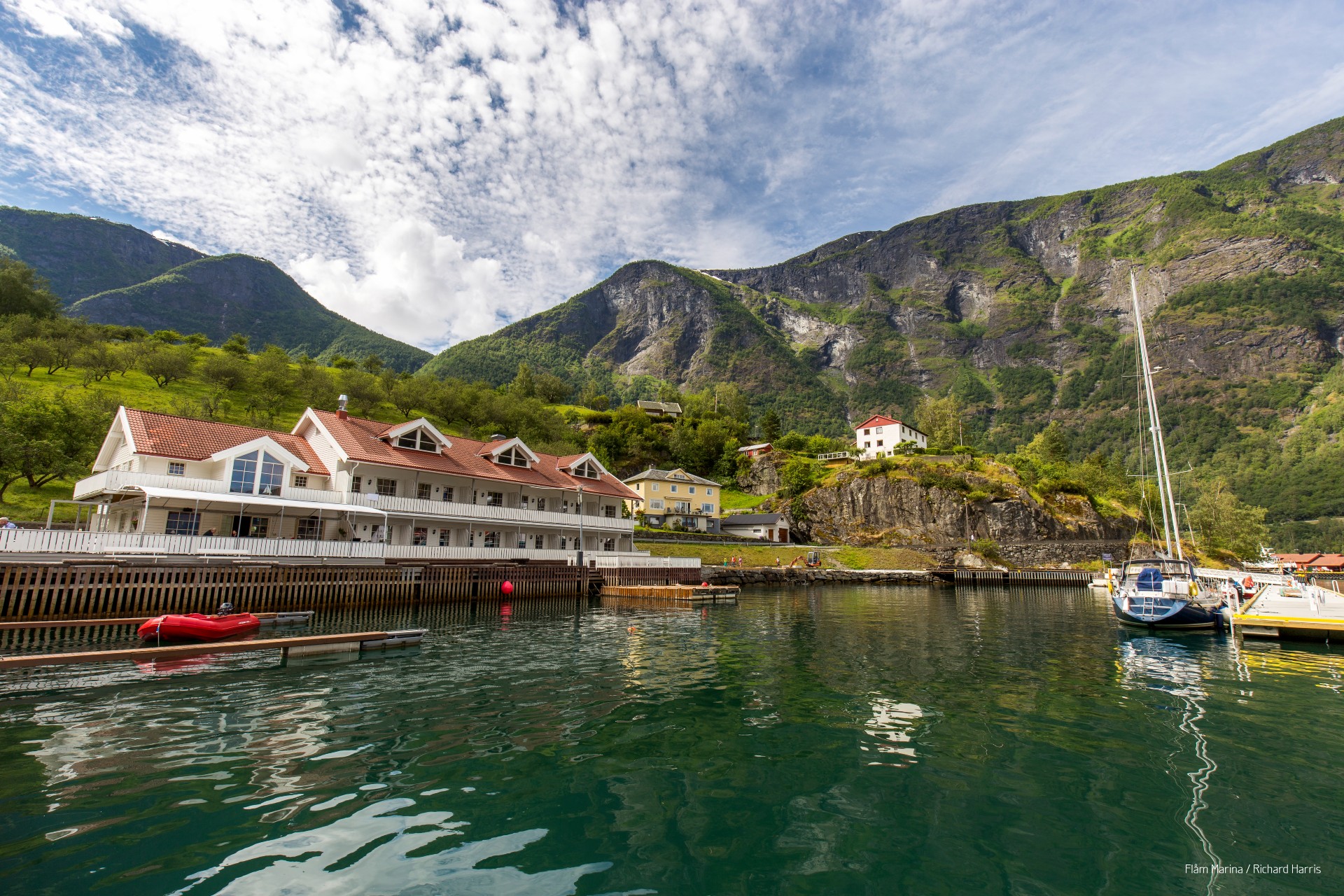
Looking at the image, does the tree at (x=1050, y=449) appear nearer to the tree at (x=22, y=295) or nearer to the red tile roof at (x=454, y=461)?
the red tile roof at (x=454, y=461)

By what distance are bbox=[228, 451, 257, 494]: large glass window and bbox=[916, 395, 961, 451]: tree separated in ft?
314

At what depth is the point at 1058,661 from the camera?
20.5 m

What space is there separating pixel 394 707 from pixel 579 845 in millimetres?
7900

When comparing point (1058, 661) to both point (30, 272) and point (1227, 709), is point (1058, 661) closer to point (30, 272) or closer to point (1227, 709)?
point (1227, 709)

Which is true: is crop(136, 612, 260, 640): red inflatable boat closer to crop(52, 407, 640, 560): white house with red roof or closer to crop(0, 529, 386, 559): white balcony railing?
crop(0, 529, 386, 559): white balcony railing

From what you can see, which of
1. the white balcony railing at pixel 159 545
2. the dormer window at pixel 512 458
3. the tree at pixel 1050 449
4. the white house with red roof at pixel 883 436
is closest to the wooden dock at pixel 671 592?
the dormer window at pixel 512 458

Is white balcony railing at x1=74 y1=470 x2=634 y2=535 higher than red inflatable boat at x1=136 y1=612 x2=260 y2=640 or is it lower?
higher

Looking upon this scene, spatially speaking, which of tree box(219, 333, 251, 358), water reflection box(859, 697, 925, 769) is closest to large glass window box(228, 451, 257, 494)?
water reflection box(859, 697, 925, 769)

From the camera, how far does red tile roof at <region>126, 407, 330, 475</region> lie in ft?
107

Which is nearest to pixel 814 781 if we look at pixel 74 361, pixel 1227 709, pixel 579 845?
pixel 579 845

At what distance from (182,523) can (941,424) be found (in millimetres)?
113080

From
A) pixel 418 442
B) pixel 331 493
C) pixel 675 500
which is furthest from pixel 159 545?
pixel 675 500

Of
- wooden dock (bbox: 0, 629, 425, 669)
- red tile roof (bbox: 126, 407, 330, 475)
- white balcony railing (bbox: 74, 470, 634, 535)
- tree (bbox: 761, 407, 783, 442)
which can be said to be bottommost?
wooden dock (bbox: 0, 629, 425, 669)

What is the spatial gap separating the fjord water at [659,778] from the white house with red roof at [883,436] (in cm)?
9248
